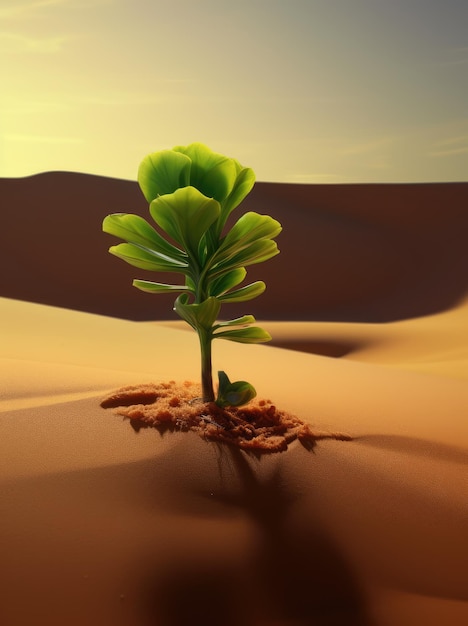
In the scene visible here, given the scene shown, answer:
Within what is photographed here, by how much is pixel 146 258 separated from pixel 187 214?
290 millimetres

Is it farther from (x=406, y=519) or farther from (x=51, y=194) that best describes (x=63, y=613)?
(x=51, y=194)

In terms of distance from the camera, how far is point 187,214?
2271 mm

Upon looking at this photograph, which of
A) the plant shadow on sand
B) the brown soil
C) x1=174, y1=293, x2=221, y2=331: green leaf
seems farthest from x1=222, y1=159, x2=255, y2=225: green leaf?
the plant shadow on sand

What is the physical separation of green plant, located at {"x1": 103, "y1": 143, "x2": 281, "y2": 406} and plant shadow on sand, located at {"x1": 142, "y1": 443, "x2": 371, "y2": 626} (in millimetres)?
498

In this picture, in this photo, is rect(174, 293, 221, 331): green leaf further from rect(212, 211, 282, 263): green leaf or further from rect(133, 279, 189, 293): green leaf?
rect(212, 211, 282, 263): green leaf

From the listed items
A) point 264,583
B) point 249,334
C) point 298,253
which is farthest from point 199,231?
point 298,253

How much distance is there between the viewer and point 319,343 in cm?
1019

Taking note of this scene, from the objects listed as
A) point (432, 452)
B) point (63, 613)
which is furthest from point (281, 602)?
point (432, 452)

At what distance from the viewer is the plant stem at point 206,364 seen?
8.18 feet

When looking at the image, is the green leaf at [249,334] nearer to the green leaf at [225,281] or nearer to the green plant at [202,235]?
the green plant at [202,235]

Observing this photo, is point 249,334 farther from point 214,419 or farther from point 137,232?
Answer: point 137,232

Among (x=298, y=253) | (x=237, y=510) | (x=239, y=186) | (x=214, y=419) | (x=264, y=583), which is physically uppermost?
(x=298, y=253)

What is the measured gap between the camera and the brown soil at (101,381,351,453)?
241cm

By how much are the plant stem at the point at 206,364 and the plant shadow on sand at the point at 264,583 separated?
1.70ft
